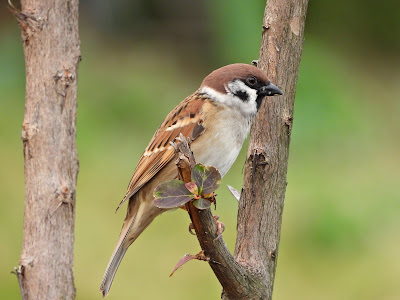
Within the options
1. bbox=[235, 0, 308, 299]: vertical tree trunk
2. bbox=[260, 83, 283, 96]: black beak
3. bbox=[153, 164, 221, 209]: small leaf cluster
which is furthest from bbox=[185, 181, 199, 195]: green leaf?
bbox=[260, 83, 283, 96]: black beak

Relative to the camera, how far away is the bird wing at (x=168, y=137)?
2.92 meters

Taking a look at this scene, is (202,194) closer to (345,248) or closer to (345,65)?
(345,248)

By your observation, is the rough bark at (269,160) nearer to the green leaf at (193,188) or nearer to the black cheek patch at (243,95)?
the black cheek patch at (243,95)

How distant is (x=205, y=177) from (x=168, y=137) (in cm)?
101

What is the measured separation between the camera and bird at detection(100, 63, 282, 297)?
2.88 m

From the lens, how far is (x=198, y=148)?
288 centimetres

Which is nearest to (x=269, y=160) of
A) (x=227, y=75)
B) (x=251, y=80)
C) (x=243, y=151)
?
(x=251, y=80)

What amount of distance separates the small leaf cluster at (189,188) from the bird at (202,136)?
0.88 meters

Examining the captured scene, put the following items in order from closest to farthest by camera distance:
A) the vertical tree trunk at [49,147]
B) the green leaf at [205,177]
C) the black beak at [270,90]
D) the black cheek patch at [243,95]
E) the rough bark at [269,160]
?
the green leaf at [205,177], the vertical tree trunk at [49,147], the rough bark at [269,160], the black beak at [270,90], the black cheek patch at [243,95]

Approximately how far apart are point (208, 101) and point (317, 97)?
8.07 feet

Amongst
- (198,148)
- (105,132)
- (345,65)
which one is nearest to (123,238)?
(198,148)

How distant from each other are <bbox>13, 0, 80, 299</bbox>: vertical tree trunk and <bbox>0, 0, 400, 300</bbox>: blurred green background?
Answer: 5.63ft

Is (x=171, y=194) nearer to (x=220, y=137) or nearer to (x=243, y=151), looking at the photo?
(x=220, y=137)

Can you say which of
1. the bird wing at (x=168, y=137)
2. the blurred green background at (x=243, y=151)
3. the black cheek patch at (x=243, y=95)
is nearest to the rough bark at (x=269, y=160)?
the black cheek patch at (x=243, y=95)
